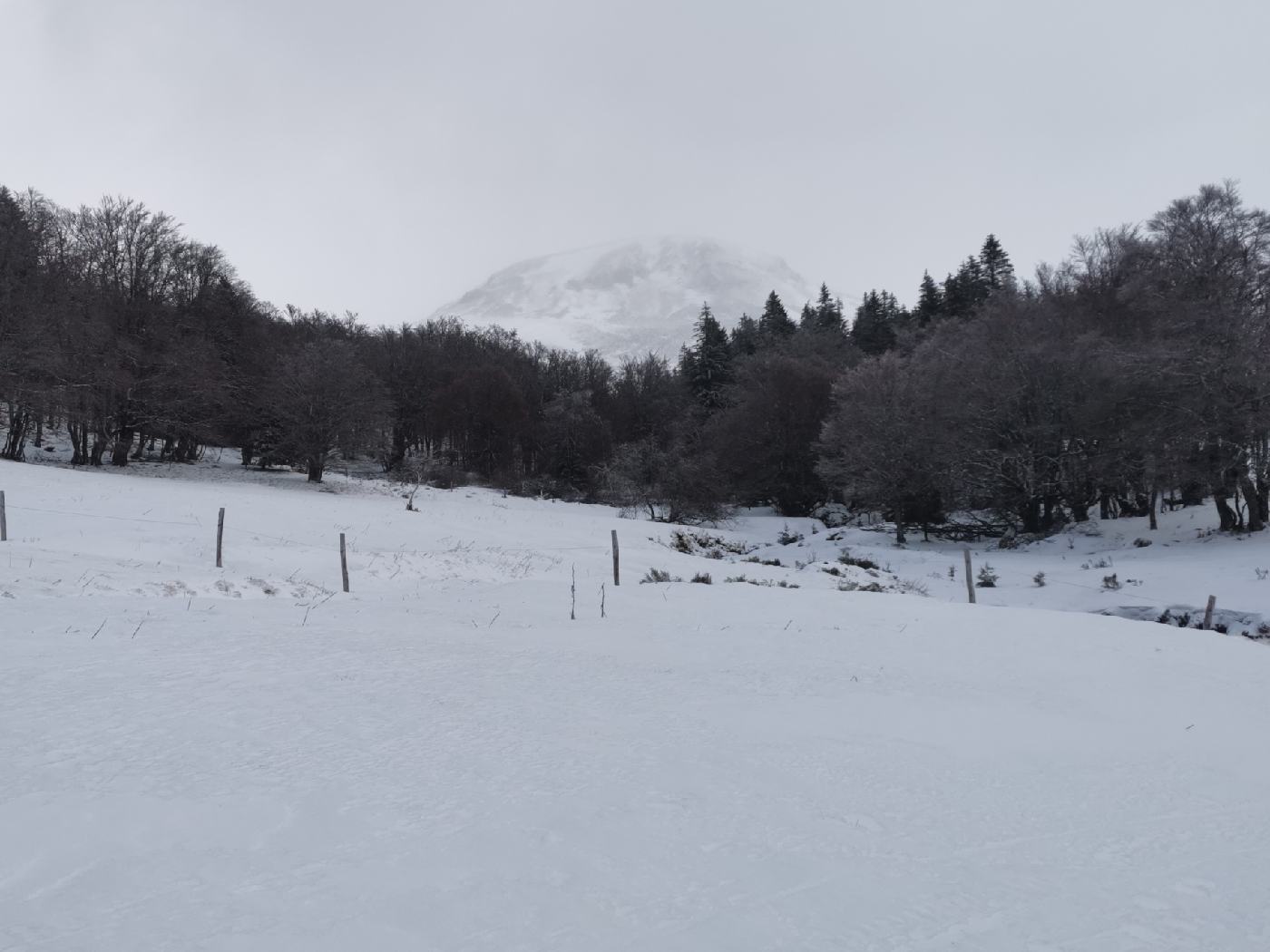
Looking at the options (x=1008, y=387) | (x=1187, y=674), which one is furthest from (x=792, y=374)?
(x=1187, y=674)

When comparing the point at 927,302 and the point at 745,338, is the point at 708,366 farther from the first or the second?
the point at 927,302

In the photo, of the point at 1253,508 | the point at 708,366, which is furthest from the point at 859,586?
the point at 708,366

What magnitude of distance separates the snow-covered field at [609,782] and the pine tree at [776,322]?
61.7m

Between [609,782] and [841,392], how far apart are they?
1386 inches

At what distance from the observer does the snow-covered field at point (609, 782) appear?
242 cm

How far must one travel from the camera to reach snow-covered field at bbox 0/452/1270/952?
2416mm

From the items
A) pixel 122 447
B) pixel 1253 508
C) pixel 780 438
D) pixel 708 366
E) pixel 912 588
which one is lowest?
pixel 912 588

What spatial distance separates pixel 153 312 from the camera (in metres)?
35.2

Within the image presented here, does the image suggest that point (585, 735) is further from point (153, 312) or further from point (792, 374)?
point (792, 374)

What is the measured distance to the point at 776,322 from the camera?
233ft

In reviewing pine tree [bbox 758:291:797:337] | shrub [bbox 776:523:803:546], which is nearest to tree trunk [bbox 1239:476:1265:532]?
shrub [bbox 776:523:803:546]

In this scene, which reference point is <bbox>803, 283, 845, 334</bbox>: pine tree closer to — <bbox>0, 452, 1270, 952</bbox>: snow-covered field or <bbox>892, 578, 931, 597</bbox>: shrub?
<bbox>892, 578, 931, 597</bbox>: shrub

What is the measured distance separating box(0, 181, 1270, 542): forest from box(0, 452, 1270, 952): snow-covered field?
1916cm

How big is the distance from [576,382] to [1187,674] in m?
62.0
